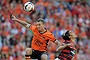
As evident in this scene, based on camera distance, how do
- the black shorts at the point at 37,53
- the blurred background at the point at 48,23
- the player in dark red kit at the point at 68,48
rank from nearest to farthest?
the player in dark red kit at the point at 68,48 → the black shorts at the point at 37,53 → the blurred background at the point at 48,23

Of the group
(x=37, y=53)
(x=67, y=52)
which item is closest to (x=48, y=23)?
(x=37, y=53)

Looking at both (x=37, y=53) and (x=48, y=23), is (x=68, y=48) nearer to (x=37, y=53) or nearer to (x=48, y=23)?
(x=37, y=53)

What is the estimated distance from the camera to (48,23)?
19297 millimetres

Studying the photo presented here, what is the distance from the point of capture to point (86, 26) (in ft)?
66.9

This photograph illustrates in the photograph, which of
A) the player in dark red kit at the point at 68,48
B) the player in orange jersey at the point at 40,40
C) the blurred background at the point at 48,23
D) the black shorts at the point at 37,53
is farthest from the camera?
the blurred background at the point at 48,23

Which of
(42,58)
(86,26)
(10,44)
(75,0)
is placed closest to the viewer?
(42,58)

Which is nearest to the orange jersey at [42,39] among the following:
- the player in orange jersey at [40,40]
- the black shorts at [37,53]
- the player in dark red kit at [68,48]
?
Answer: the player in orange jersey at [40,40]

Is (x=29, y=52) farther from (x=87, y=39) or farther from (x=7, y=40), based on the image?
(x=87, y=39)

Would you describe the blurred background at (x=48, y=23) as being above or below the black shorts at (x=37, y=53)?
above

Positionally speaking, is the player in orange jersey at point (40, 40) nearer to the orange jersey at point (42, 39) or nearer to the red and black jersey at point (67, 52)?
the orange jersey at point (42, 39)

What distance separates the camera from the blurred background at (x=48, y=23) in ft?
56.9

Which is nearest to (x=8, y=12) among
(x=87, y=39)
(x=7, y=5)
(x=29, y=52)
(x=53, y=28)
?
(x=7, y=5)

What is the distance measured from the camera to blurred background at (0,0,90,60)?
1734 centimetres

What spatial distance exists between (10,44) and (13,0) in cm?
331
